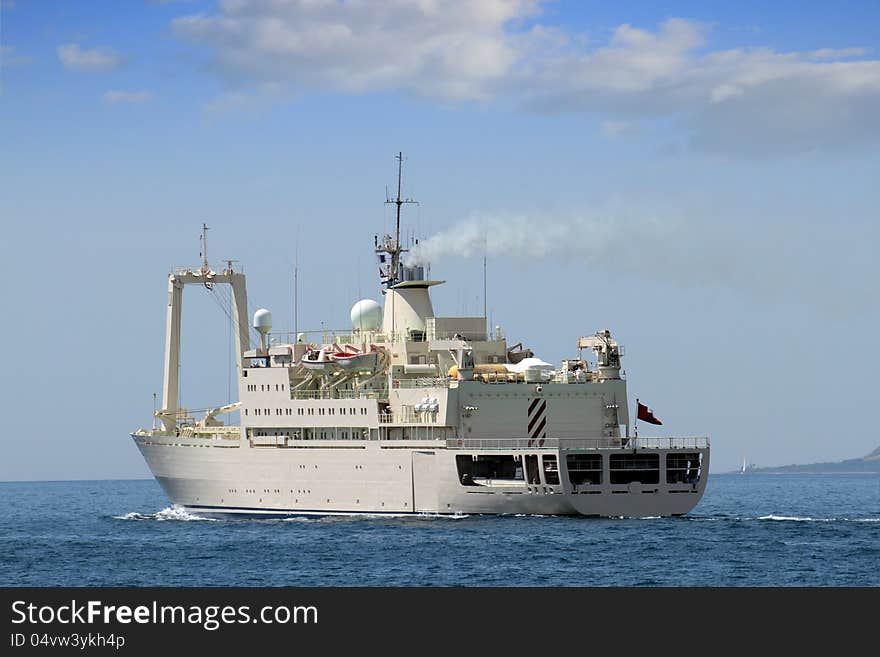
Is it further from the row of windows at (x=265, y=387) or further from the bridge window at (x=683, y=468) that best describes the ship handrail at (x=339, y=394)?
the bridge window at (x=683, y=468)

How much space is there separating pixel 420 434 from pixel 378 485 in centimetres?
235

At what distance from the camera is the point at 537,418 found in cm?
5559

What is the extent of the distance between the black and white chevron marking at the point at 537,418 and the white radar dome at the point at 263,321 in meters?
14.2

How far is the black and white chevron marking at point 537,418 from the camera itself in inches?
2188

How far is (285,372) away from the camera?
6019cm

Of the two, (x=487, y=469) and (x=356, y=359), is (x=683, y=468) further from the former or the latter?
(x=356, y=359)

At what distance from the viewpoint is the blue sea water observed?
4038 centimetres

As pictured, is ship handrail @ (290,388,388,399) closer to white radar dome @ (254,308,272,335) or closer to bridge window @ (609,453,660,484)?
white radar dome @ (254,308,272,335)

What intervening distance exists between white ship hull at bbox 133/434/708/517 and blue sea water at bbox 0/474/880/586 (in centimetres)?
63

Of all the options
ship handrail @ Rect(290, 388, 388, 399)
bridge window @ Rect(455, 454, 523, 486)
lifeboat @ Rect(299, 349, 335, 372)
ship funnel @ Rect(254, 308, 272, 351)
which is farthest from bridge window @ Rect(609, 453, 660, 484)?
ship funnel @ Rect(254, 308, 272, 351)

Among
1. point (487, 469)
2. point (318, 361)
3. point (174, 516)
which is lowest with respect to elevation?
point (174, 516)

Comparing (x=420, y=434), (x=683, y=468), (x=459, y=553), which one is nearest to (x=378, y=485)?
(x=420, y=434)

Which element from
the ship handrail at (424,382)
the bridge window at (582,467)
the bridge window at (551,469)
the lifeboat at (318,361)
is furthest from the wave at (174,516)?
the bridge window at (582,467)
